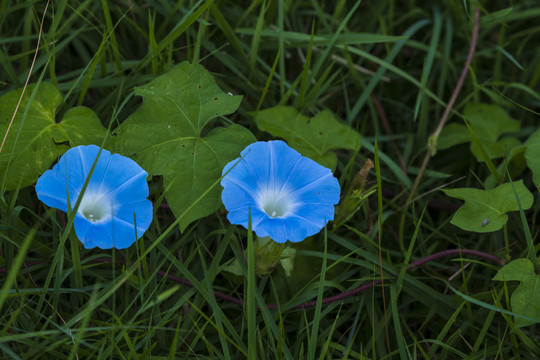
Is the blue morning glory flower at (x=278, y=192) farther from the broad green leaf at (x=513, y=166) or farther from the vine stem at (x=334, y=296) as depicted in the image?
the broad green leaf at (x=513, y=166)

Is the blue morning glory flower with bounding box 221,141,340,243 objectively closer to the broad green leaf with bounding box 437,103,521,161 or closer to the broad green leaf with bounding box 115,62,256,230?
the broad green leaf with bounding box 115,62,256,230

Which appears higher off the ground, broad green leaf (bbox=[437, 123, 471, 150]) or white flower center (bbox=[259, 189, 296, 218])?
white flower center (bbox=[259, 189, 296, 218])

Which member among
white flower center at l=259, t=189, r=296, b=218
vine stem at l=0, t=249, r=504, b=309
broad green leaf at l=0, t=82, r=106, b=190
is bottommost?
vine stem at l=0, t=249, r=504, b=309

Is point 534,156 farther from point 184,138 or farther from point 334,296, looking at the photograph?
point 184,138

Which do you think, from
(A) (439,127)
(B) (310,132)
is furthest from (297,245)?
(A) (439,127)

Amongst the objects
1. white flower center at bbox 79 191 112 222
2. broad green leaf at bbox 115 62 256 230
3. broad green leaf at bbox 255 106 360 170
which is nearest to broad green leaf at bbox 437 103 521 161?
broad green leaf at bbox 255 106 360 170

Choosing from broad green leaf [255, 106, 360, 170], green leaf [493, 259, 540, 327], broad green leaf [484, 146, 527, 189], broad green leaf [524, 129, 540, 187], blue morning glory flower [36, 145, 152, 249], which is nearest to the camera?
blue morning glory flower [36, 145, 152, 249]
